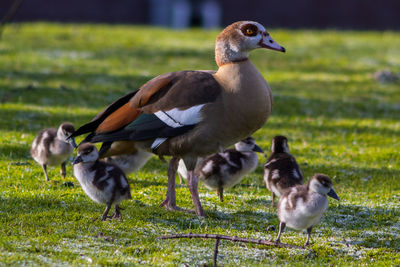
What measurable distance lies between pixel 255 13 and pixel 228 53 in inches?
1290

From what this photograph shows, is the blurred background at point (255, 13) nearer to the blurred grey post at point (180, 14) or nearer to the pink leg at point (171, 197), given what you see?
the blurred grey post at point (180, 14)

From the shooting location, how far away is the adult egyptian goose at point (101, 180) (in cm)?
791

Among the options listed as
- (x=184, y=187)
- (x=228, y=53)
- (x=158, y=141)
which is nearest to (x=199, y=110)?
(x=158, y=141)

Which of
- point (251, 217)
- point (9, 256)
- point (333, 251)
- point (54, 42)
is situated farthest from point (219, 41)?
point (54, 42)

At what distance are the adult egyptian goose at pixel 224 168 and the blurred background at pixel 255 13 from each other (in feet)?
99.1

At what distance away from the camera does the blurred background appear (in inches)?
1533

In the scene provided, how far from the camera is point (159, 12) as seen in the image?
3966 cm

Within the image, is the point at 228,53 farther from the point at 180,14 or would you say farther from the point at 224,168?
the point at 180,14

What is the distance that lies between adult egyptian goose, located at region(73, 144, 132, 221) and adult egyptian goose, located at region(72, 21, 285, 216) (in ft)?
0.96

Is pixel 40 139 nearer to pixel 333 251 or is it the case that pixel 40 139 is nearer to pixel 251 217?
pixel 251 217

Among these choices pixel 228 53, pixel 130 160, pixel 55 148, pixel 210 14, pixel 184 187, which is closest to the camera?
pixel 228 53

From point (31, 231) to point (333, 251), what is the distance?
3.76 meters

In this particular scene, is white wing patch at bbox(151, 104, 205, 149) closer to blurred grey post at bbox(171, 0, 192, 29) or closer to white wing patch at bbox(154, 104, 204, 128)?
white wing patch at bbox(154, 104, 204, 128)

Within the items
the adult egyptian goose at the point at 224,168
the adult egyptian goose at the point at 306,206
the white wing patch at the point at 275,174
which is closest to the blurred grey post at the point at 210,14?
the adult egyptian goose at the point at 224,168
